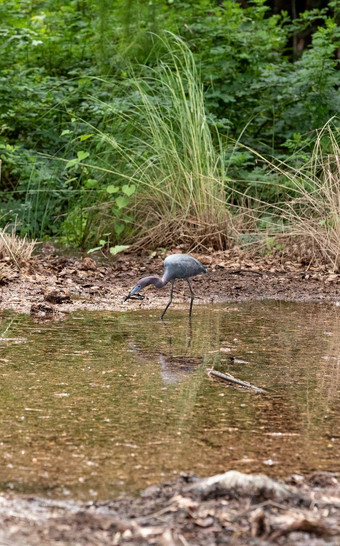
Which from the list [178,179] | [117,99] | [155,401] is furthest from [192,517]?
[117,99]

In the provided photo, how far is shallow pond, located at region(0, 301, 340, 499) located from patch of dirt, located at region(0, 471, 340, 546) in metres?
0.11

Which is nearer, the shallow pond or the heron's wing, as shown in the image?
the shallow pond

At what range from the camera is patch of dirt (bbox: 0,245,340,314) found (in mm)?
5129

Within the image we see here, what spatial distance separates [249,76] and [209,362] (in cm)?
648

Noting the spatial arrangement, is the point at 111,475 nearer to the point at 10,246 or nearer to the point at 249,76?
the point at 10,246

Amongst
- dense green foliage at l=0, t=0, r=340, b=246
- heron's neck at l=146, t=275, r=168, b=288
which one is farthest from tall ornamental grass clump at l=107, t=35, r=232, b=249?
heron's neck at l=146, t=275, r=168, b=288

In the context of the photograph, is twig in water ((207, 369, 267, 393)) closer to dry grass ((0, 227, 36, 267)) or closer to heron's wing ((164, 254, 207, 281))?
heron's wing ((164, 254, 207, 281))

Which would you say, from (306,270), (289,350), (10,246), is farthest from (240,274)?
(289,350)

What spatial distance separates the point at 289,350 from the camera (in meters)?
3.93

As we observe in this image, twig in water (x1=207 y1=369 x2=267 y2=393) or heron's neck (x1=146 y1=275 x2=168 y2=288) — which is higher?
twig in water (x1=207 y1=369 x2=267 y2=393)

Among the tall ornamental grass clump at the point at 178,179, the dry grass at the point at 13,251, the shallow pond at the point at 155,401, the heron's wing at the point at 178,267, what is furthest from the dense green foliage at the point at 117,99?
the shallow pond at the point at 155,401

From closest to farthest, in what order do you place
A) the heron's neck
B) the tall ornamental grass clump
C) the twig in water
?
the twig in water < the heron's neck < the tall ornamental grass clump

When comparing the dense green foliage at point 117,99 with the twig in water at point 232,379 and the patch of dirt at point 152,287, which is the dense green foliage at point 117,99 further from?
the twig in water at point 232,379

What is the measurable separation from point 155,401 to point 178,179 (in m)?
4.38
